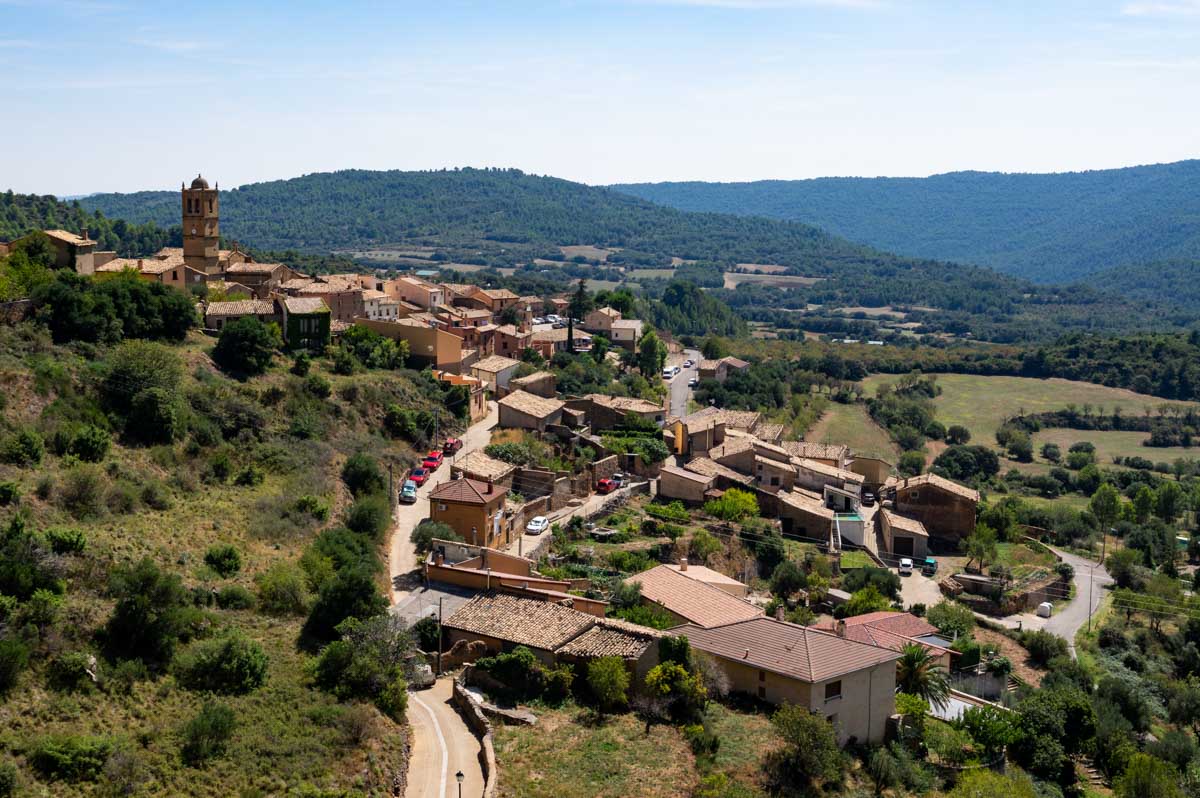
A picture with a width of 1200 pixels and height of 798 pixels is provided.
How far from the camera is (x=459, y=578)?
37.6m

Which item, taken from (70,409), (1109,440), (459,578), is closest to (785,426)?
(1109,440)

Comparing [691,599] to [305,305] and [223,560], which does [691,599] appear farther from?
[305,305]

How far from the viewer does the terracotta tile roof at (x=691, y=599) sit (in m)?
36.8

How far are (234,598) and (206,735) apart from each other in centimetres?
780

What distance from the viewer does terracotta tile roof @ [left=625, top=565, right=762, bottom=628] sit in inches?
1451

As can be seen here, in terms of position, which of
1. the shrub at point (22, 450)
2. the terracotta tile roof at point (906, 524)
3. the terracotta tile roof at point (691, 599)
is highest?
the shrub at point (22, 450)

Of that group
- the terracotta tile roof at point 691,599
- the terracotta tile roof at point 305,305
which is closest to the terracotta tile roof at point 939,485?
the terracotta tile roof at point 691,599

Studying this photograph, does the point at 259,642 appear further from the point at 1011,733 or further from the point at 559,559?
the point at 1011,733

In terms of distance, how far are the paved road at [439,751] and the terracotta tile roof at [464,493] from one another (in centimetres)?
1180

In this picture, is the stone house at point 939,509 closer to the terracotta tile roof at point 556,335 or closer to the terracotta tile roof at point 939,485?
the terracotta tile roof at point 939,485

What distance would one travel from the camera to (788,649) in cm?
3198

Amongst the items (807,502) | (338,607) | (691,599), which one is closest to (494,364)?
(807,502)

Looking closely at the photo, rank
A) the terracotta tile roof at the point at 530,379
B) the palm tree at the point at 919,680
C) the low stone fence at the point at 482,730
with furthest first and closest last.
A: the terracotta tile roof at the point at 530,379, the palm tree at the point at 919,680, the low stone fence at the point at 482,730

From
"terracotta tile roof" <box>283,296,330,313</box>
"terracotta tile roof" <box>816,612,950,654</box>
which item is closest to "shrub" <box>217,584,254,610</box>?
"terracotta tile roof" <box>816,612,950,654</box>
